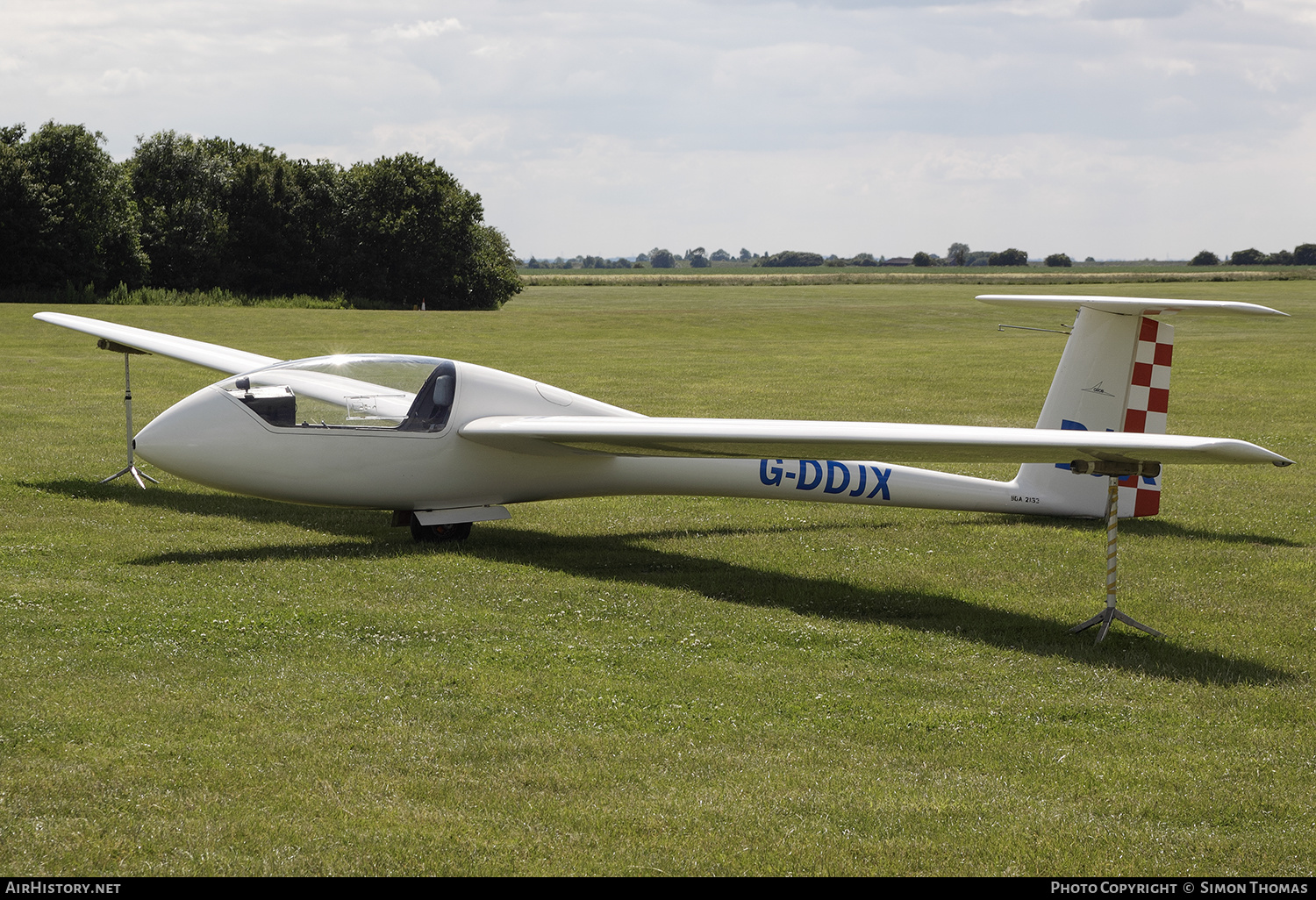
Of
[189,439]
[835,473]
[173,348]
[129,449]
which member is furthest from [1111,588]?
[173,348]

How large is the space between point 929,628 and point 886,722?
2442mm

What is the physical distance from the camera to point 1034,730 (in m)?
7.25

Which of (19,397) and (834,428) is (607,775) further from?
(19,397)

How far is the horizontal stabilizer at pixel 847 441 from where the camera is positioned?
27.8 ft

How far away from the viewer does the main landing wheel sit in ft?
40.1

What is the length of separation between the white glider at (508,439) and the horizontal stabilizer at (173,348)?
13.9 feet

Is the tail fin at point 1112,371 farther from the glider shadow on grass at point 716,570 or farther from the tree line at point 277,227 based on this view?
the tree line at point 277,227

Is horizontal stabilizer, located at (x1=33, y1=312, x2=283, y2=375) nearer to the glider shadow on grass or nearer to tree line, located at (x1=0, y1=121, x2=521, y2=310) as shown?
the glider shadow on grass

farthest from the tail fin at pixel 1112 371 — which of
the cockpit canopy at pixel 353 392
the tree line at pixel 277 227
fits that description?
the tree line at pixel 277 227

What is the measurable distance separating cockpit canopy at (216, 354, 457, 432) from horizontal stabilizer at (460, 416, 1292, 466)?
569mm

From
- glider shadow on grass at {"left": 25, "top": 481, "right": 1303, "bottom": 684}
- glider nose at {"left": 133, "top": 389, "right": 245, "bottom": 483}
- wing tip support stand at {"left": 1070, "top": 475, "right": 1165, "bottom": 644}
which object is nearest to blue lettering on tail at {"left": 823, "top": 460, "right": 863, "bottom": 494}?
glider shadow on grass at {"left": 25, "top": 481, "right": 1303, "bottom": 684}

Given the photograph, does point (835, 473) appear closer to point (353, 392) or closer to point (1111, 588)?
point (1111, 588)

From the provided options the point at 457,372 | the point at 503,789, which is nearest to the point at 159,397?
the point at 457,372

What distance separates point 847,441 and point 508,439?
12.6ft
